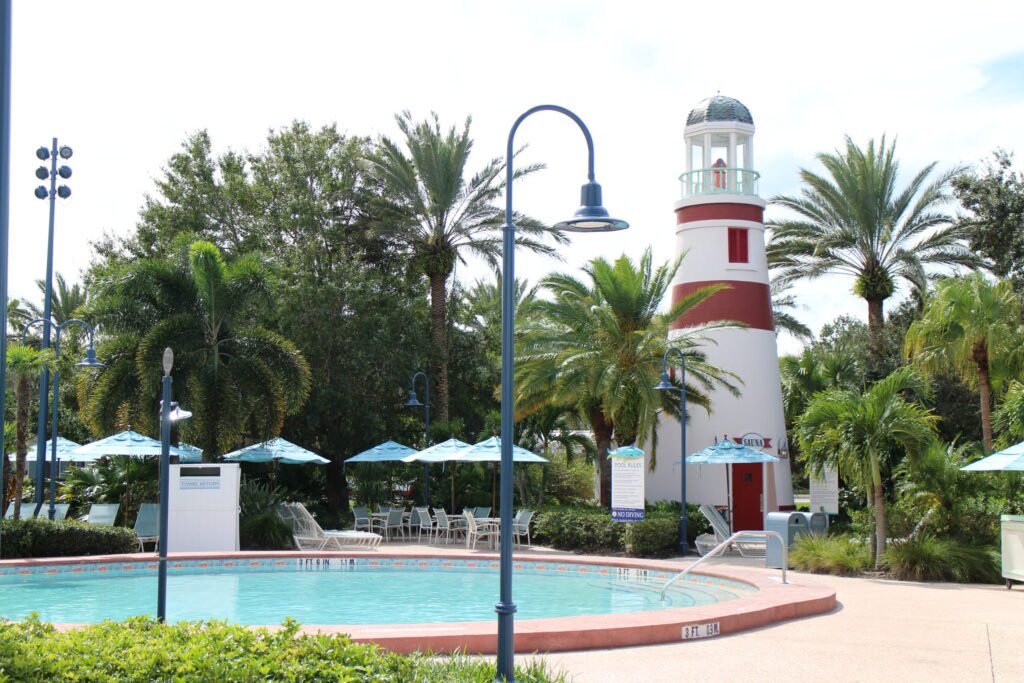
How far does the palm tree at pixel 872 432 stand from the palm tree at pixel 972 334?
570cm

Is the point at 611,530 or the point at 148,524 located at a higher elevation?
the point at 148,524

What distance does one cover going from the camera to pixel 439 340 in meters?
31.5

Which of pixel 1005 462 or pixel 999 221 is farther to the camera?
pixel 999 221

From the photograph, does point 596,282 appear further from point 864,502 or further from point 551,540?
point 864,502

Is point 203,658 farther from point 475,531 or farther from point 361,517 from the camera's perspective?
point 361,517

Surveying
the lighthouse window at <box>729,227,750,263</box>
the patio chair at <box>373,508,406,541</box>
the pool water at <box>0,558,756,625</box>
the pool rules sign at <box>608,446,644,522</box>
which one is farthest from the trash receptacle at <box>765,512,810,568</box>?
the lighthouse window at <box>729,227,750,263</box>

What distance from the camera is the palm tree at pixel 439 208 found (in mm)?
30656

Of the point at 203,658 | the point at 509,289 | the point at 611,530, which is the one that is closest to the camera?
the point at 203,658

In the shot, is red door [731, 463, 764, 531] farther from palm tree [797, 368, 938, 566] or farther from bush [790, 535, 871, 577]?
palm tree [797, 368, 938, 566]

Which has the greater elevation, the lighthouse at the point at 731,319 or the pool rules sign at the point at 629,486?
the lighthouse at the point at 731,319

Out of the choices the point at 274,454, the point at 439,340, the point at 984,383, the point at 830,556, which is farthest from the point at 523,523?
the point at 984,383

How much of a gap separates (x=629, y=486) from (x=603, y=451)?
17.6ft

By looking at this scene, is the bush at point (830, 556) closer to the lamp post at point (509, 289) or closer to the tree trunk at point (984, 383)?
the tree trunk at point (984, 383)

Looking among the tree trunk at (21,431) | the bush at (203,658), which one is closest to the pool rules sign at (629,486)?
the bush at (203,658)
